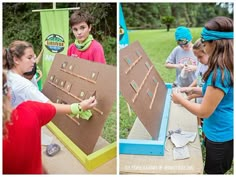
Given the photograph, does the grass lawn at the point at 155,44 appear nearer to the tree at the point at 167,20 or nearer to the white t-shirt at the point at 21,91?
the tree at the point at 167,20

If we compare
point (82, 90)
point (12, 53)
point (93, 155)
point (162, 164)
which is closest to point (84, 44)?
point (82, 90)

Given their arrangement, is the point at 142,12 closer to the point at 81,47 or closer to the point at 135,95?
the point at 81,47

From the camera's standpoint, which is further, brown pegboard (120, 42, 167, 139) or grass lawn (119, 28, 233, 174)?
grass lawn (119, 28, 233, 174)

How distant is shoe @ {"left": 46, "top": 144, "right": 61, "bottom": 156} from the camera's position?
3.96 feet

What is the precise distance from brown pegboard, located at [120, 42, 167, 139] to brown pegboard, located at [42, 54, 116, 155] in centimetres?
7

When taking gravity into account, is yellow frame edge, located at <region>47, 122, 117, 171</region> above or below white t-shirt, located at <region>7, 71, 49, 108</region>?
below

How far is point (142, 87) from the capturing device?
4.45ft

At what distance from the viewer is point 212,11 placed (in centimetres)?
133

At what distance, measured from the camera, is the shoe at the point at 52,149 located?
3.96 feet

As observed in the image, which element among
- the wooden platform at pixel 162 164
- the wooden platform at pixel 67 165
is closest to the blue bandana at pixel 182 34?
the wooden platform at pixel 162 164

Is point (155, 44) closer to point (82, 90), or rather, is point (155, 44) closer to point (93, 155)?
point (82, 90)

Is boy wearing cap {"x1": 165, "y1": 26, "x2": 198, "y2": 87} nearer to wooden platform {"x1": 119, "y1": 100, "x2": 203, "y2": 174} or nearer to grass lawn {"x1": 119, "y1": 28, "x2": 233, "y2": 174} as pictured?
grass lawn {"x1": 119, "y1": 28, "x2": 233, "y2": 174}

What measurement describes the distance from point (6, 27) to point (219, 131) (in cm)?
157

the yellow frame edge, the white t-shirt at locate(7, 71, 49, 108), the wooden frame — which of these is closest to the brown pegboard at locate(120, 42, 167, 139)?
the wooden frame
